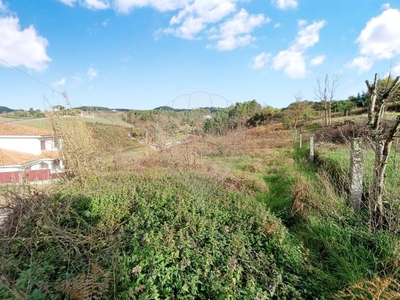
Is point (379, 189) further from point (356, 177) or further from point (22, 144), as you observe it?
point (22, 144)

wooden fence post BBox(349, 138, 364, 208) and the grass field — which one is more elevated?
wooden fence post BBox(349, 138, 364, 208)

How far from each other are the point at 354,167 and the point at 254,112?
107 ft

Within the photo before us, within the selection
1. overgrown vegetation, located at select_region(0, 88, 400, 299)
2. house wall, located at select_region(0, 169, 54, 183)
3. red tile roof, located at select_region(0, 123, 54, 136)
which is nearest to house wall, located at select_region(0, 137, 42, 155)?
red tile roof, located at select_region(0, 123, 54, 136)

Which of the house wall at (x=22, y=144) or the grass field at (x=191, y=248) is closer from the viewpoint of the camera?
the grass field at (x=191, y=248)

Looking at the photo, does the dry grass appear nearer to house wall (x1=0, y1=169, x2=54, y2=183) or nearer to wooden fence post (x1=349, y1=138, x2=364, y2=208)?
wooden fence post (x1=349, y1=138, x2=364, y2=208)

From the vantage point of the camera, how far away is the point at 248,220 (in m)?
3.73

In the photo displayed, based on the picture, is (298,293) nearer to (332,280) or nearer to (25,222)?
(332,280)

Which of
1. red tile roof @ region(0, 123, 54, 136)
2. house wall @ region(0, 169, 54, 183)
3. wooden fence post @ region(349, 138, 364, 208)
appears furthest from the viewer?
red tile roof @ region(0, 123, 54, 136)

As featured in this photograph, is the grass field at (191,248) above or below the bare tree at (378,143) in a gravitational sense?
below

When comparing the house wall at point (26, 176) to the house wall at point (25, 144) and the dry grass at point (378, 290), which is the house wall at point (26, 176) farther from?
the house wall at point (25, 144)

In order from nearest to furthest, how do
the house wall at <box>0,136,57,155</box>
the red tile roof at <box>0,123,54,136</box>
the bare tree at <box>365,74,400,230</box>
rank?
the bare tree at <box>365,74,400,230</box> → the house wall at <box>0,136,57,155</box> → the red tile roof at <box>0,123,54,136</box>

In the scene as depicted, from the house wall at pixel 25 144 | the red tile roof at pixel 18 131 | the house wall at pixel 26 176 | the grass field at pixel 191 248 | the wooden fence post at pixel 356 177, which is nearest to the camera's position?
the grass field at pixel 191 248

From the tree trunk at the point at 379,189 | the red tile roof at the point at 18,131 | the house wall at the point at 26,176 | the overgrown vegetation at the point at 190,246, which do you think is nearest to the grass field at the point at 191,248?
the overgrown vegetation at the point at 190,246

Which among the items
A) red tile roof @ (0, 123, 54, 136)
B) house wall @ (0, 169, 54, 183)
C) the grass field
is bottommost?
the grass field
